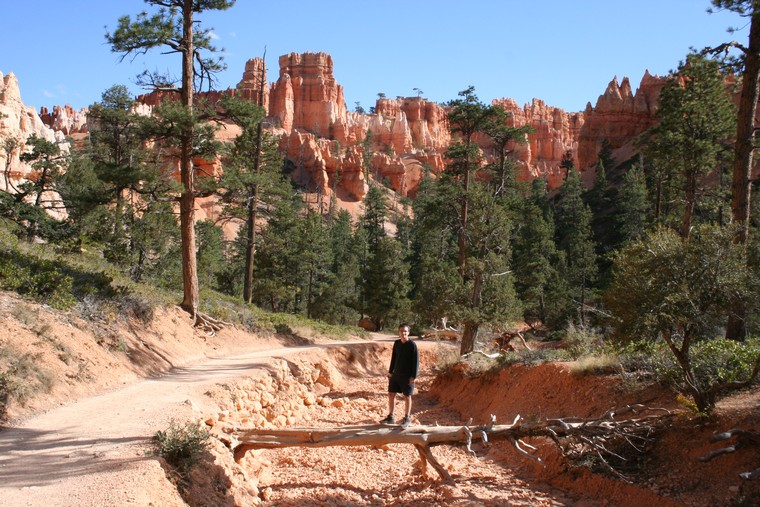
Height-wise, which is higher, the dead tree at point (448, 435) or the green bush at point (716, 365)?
the green bush at point (716, 365)

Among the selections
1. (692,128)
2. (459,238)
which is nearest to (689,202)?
(692,128)

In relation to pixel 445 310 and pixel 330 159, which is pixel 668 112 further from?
pixel 330 159

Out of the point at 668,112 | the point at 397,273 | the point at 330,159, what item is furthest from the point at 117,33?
the point at 330,159

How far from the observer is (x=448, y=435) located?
8586 millimetres

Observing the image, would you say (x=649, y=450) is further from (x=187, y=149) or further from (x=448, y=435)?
(x=187, y=149)

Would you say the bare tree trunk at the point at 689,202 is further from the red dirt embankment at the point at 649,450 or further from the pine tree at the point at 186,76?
the pine tree at the point at 186,76

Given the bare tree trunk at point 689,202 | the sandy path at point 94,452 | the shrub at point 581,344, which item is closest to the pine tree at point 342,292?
the bare tree trunk at point 689,202

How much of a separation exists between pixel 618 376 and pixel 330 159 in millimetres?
92034

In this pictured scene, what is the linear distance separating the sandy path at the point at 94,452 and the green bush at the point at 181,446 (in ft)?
0.68

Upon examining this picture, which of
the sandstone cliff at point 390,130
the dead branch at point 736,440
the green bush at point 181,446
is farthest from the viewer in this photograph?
the sandstone cliff at point 390,130

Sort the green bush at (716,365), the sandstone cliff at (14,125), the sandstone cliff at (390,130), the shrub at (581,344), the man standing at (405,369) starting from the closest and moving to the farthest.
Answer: the green bush at (716,365) < the man standing at (405,369) < the shrub at (581,344) < the sandstone cliff at (14,125) < the sandstone cliff at (390,130)

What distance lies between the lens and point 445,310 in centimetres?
1820

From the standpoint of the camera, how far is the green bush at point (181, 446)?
22.4ft

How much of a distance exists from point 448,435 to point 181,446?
4051 mm
